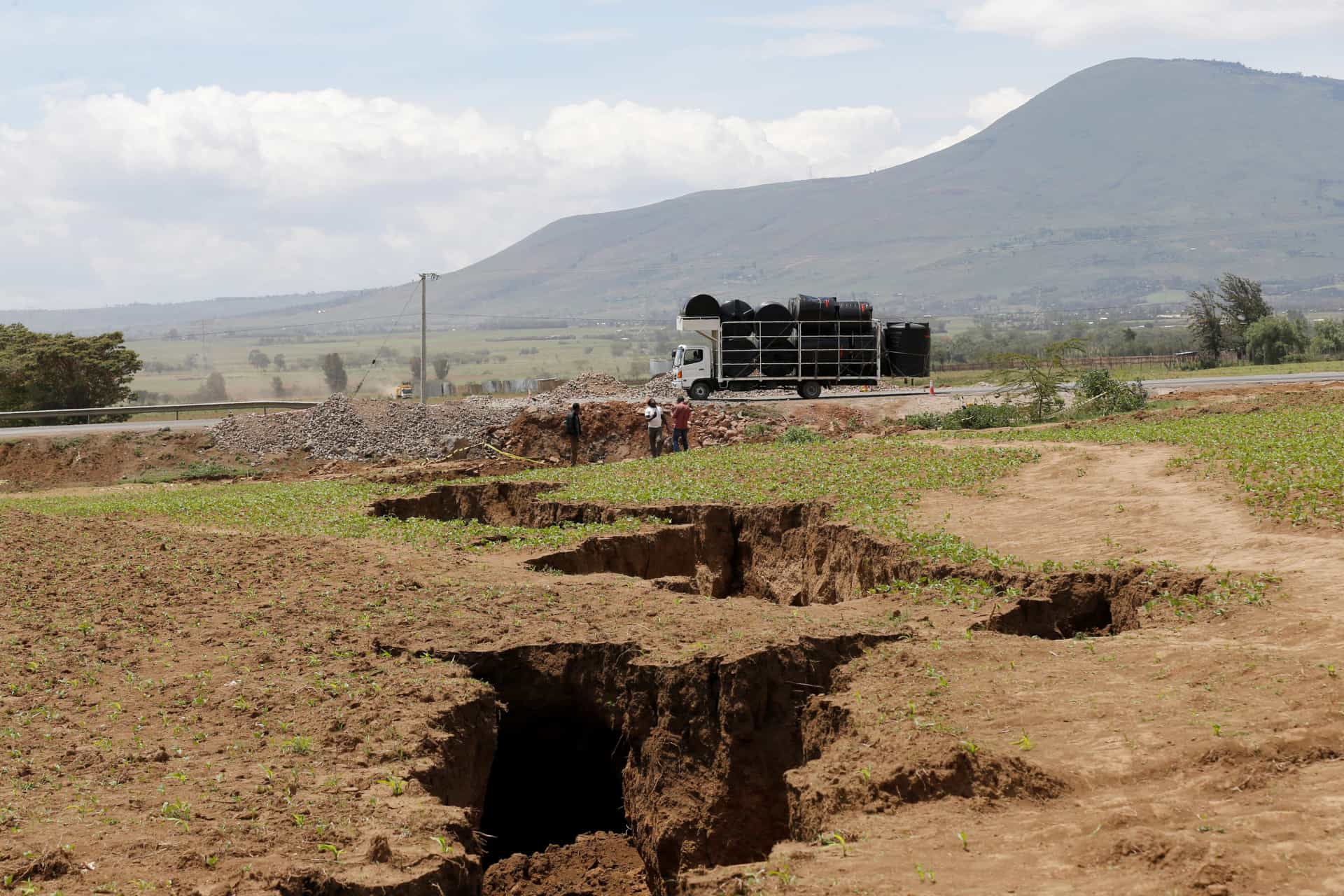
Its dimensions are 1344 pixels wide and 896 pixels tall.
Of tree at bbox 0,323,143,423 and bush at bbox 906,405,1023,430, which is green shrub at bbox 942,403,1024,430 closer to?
bush at bbox 906,405,1023,430

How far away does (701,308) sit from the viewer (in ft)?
125

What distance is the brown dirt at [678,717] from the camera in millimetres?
6949

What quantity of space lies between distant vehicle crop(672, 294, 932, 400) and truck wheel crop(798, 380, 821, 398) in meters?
0.02

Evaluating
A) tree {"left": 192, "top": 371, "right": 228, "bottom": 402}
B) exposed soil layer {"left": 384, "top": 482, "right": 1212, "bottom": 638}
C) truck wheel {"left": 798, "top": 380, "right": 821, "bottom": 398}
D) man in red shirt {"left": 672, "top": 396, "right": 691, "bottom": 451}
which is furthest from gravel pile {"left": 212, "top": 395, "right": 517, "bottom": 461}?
tree {"left": 192, "top": 371, "right": 228, "bottom": 402}

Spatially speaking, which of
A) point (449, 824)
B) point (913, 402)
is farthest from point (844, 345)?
point (449, 824)

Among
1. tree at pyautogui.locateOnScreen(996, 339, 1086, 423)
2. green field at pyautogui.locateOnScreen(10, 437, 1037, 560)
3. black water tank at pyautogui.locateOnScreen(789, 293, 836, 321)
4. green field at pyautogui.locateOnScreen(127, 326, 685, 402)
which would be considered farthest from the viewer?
green field at pyautogui.locateOnScreen(127, 326, 685, 402)

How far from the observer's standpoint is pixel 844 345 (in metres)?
38.0

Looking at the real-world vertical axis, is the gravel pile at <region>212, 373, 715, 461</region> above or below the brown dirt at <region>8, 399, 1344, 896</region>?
above

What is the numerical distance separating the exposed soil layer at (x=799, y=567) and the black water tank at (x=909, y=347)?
66.7ft

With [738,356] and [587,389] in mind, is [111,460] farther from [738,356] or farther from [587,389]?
[738,356]

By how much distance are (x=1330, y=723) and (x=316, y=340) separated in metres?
198

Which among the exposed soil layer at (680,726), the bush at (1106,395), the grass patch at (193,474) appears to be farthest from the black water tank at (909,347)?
the exposed soil layer at (680,726)

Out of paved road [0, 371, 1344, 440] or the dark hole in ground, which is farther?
paved road [0, 371, 1344, 440]

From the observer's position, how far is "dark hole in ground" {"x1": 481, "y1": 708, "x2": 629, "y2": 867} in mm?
11414
